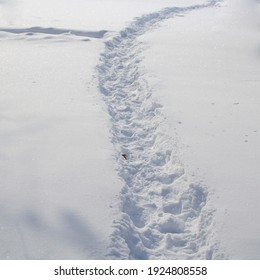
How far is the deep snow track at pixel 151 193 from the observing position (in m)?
4.18

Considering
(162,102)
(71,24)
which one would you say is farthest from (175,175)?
(71,24)

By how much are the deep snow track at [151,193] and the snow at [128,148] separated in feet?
0.05

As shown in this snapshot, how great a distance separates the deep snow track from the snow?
0.01 meters

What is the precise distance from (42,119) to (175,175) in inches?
92.6

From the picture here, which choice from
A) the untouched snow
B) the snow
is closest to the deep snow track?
the snow

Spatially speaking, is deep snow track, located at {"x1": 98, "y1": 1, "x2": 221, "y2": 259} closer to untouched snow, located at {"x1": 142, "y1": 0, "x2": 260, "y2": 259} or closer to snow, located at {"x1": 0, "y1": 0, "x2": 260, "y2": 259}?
snow, located at {"x1": 0, "y1": 0, "x2": 260, "y2": 259}

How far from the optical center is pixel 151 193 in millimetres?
5039

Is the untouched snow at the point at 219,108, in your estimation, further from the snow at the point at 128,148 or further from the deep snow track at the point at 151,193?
the deep snow track at the point at 151,193

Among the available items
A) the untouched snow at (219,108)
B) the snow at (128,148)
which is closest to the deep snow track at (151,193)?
the snow at (128,148)

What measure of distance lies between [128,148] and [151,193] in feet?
3.68

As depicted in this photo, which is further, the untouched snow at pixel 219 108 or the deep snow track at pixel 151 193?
the untouched snow at pixel 219 108

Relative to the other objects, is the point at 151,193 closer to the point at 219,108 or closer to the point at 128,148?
the point at 128,148

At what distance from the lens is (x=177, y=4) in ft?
58.6
